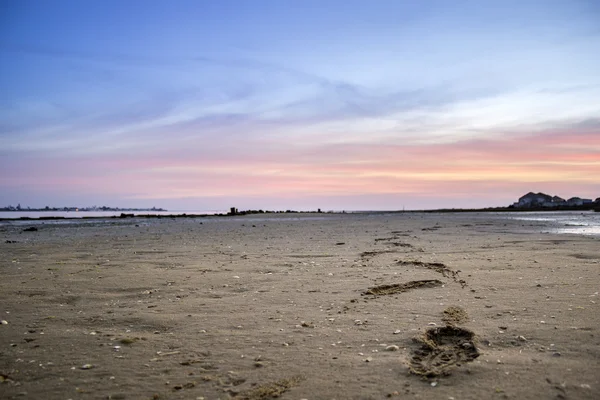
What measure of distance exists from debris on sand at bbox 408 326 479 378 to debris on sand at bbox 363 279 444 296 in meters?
1.78

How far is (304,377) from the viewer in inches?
134

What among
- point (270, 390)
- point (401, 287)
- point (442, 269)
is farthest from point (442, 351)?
point (442, 269)

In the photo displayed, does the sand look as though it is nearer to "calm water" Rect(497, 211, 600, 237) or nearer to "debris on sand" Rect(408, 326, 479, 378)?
"debris on sand" Rect(408, 326, 479, 378)

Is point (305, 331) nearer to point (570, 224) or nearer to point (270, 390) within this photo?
point (270, 390)

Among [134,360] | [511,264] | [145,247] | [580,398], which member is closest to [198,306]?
[134,360]

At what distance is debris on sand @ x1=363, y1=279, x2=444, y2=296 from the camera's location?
6.22m

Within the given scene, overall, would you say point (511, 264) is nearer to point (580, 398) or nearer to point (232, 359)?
point (580, 398)

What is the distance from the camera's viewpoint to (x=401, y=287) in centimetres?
652

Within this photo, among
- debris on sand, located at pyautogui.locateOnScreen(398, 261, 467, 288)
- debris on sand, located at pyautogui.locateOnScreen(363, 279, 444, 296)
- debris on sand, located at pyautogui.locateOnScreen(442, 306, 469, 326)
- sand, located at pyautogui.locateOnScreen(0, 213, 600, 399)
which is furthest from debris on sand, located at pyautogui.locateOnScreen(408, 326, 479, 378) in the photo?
debris on sand, located at pyautogui.locateOnScreen(398, 261, 467, 288)

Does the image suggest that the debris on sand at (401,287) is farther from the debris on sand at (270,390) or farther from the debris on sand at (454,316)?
the debris on sand at (270,390)

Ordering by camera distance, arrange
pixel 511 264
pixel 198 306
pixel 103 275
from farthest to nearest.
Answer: pixel 511 264, pixel 103 275, pixel 198 306

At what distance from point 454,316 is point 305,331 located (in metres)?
1.80

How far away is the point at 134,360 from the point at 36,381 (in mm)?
763

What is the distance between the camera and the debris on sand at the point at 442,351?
3547mm
